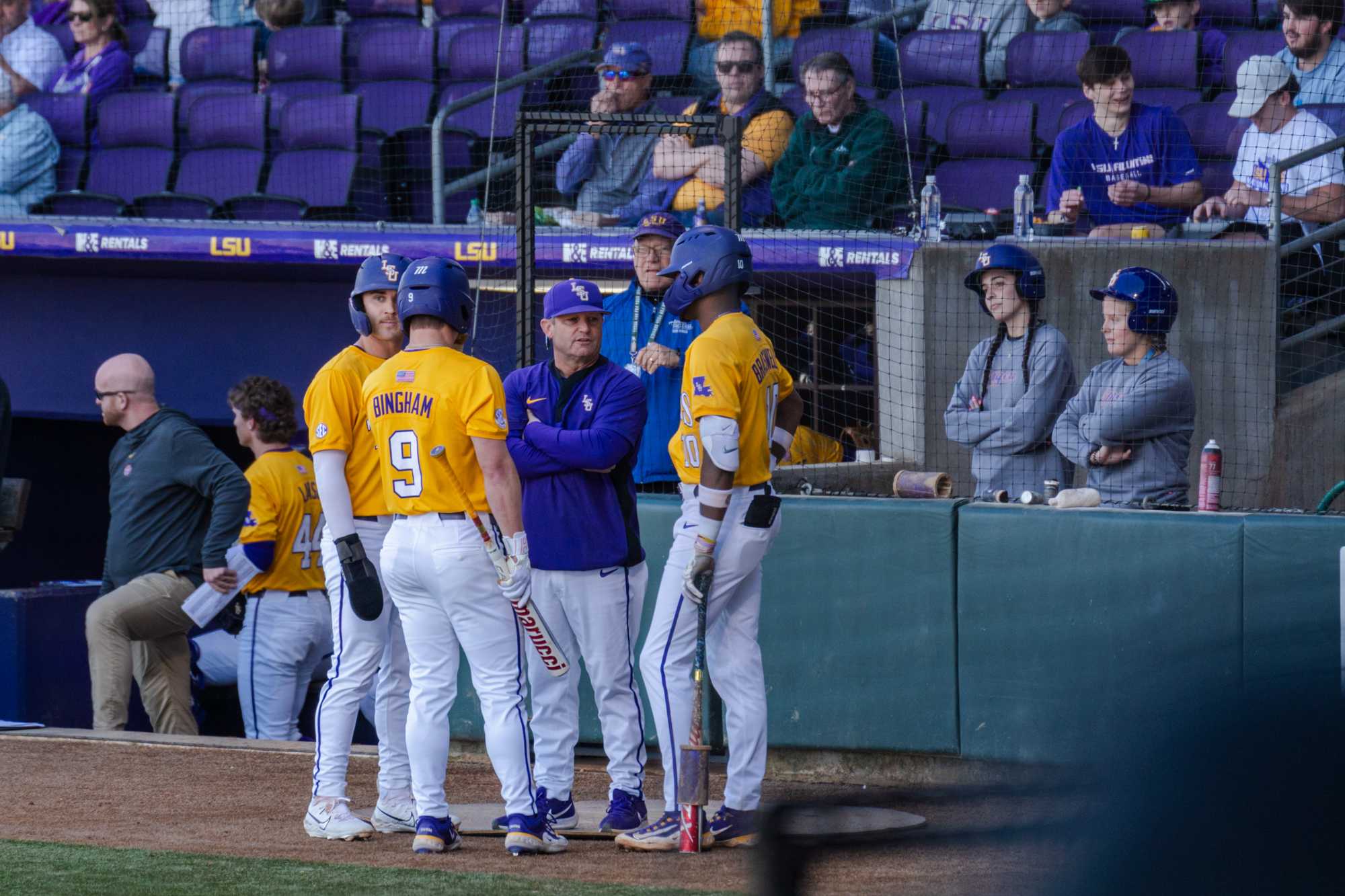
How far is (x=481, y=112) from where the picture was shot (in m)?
10.2

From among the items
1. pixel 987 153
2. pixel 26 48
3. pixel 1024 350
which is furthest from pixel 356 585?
pixel 26 48

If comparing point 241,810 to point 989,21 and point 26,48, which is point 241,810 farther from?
point 26,48

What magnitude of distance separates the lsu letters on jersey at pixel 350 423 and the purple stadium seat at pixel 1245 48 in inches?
199

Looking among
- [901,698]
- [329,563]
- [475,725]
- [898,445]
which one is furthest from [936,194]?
[329,563]

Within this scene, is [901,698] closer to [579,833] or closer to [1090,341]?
[579,833]

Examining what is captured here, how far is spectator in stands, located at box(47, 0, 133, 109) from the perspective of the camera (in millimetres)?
11133

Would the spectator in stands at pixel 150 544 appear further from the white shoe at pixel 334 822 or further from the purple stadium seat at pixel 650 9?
the purple stadium seat at pixel 650 9

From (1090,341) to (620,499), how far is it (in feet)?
9.86

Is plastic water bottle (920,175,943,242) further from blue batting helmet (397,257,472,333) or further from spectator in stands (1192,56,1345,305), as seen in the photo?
blue batting helmet (397,257,472,333)

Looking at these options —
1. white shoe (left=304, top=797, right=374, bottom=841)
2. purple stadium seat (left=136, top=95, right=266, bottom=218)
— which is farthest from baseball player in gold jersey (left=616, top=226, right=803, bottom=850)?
purple stadium seat (left=136, top=95, right=266, bottom=218)

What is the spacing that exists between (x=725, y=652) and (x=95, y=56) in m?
8.01

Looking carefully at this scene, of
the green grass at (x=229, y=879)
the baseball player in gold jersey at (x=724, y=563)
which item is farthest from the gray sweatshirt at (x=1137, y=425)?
the green grass at (x=229, y=879)

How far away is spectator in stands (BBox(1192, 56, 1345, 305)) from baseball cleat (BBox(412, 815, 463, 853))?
14.7 feet

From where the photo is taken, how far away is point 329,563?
17.2 ft
